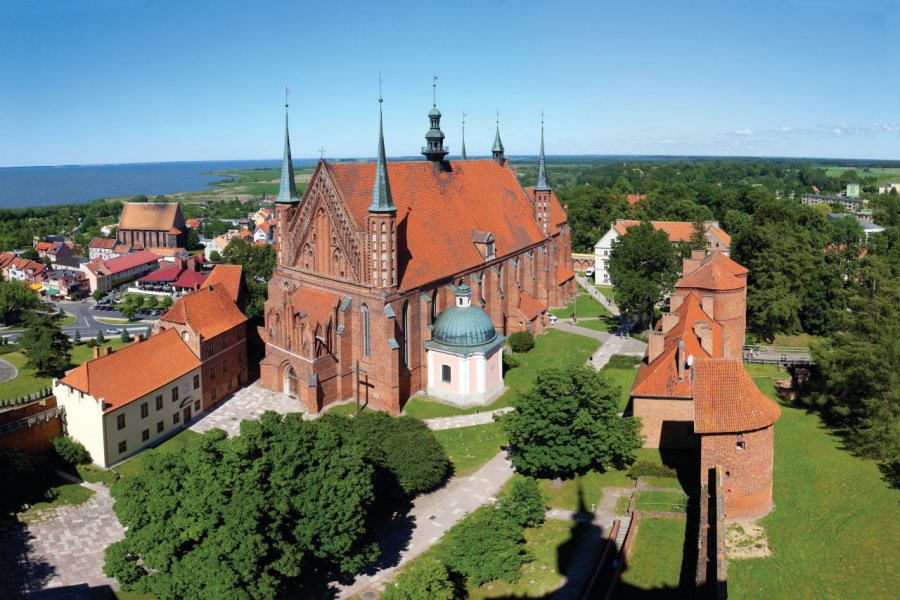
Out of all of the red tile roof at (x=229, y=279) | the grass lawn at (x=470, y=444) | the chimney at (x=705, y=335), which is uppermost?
the red tile roof at (x=229, y=279)

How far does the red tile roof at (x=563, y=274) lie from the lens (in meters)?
73.1

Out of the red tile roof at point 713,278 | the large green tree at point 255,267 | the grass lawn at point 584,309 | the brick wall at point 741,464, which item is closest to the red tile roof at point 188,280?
the large green tree at point 255,267

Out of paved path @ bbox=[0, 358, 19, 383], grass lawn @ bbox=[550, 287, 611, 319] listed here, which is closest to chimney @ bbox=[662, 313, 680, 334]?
grass lawn @ bbox=[550, 287, 611, 319]

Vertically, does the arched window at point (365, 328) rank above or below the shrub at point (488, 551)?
above

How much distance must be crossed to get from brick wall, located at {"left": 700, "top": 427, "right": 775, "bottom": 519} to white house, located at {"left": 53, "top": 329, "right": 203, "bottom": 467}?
104 ft

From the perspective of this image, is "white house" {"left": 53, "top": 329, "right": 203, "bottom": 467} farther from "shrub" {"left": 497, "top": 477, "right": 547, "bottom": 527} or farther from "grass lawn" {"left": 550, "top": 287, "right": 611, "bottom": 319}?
"grass lawn" {"left": 550, "top": 287, "right": 611, "bottom": 319}

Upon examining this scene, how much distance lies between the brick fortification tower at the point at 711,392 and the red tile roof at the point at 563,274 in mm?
21670

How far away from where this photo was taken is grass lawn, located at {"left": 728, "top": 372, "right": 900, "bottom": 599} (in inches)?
1011

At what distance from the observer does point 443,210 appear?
174 ft

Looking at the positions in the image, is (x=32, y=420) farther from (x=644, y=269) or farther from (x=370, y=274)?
(x=644, y=269)

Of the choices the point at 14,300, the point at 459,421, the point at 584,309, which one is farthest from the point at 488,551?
the point at 14,300

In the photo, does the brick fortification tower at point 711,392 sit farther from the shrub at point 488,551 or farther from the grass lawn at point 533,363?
the grass lawn at point 533,363

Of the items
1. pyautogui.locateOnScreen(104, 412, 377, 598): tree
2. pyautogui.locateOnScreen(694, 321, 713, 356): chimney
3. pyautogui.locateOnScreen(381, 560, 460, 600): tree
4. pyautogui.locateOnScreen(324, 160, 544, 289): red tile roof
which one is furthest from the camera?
pyautogui.locateOnScreen(324, 160, 544, 289): red tile roof

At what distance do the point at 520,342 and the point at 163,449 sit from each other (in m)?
28.3
